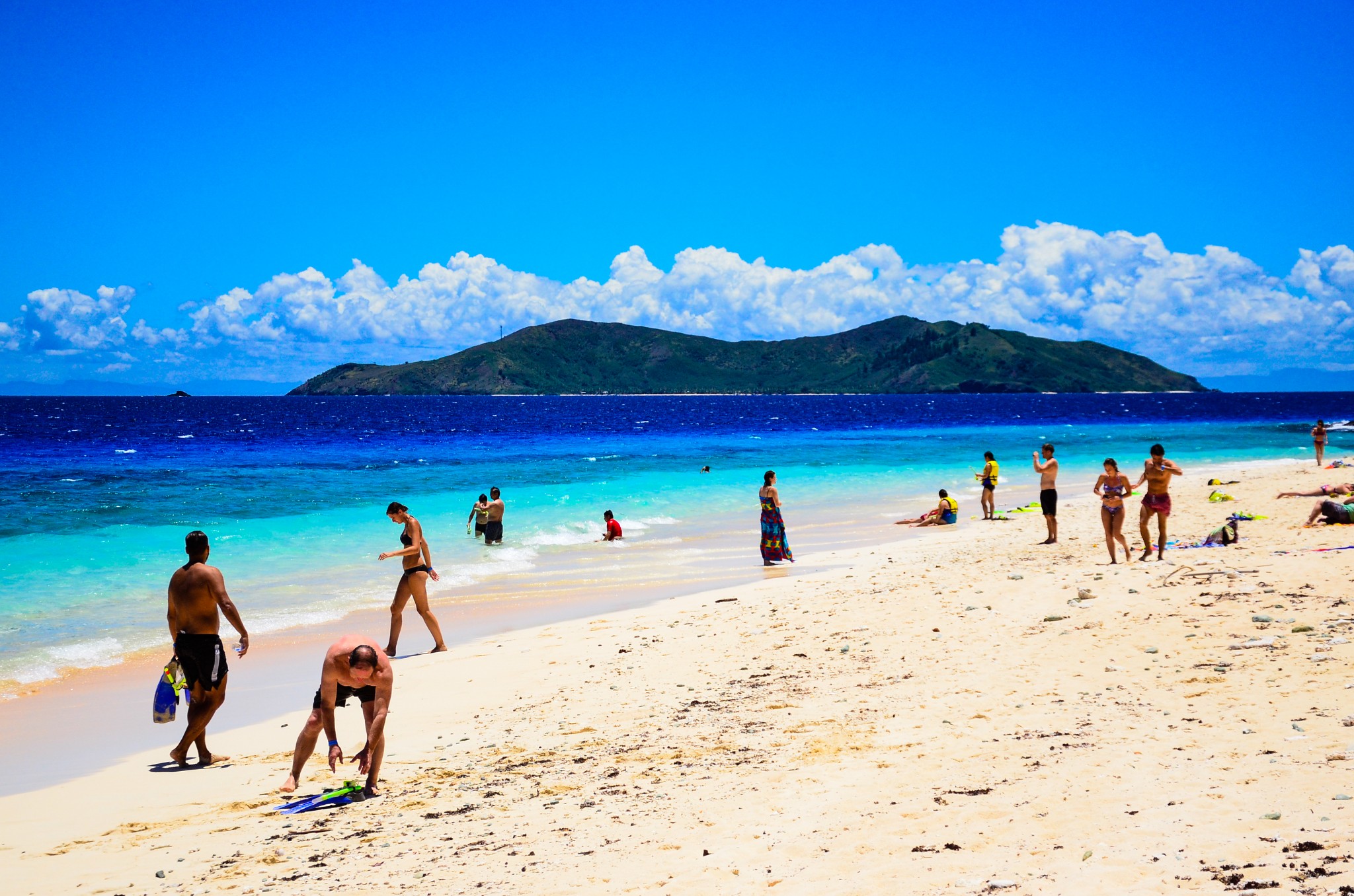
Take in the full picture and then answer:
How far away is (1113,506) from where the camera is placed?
12969 millimetres

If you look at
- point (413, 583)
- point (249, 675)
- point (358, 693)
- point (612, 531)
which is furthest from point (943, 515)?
point (358, 693)

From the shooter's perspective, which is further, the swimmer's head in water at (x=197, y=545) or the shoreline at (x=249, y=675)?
the shoreline at (x=249, y=675)

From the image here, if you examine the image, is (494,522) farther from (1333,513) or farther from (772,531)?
(1333,513)

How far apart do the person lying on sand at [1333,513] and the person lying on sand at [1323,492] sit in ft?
14.0

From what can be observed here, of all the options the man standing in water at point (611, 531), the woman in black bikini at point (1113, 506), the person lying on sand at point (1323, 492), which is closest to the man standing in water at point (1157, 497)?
the woman in black bikini at point (1113, 506)

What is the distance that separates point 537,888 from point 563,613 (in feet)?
29.3

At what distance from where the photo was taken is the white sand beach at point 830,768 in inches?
184

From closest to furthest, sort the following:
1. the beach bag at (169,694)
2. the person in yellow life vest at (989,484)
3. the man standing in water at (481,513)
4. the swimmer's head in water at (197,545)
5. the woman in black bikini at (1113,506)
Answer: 1. the beach bag at (169,694)
2. the swimmer's head in water at (197,545)
3. the woman in black bikini at (1113,506)
4. the man standing in water at (481,513)
5. the person in yellow life vest at (989,484)

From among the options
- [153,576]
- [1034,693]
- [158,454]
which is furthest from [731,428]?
[1034,693]

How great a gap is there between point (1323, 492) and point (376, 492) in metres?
25.9

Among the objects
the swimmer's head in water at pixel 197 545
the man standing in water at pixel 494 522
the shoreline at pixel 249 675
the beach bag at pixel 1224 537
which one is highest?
the swimmer's head in water at pixel 197 545

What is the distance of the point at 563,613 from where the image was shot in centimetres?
1356

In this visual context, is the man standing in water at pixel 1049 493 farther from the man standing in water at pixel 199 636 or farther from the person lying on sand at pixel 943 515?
the man standing in water at pixel 199 636

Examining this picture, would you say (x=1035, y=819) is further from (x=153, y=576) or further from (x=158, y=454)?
(x=158, y=454)
